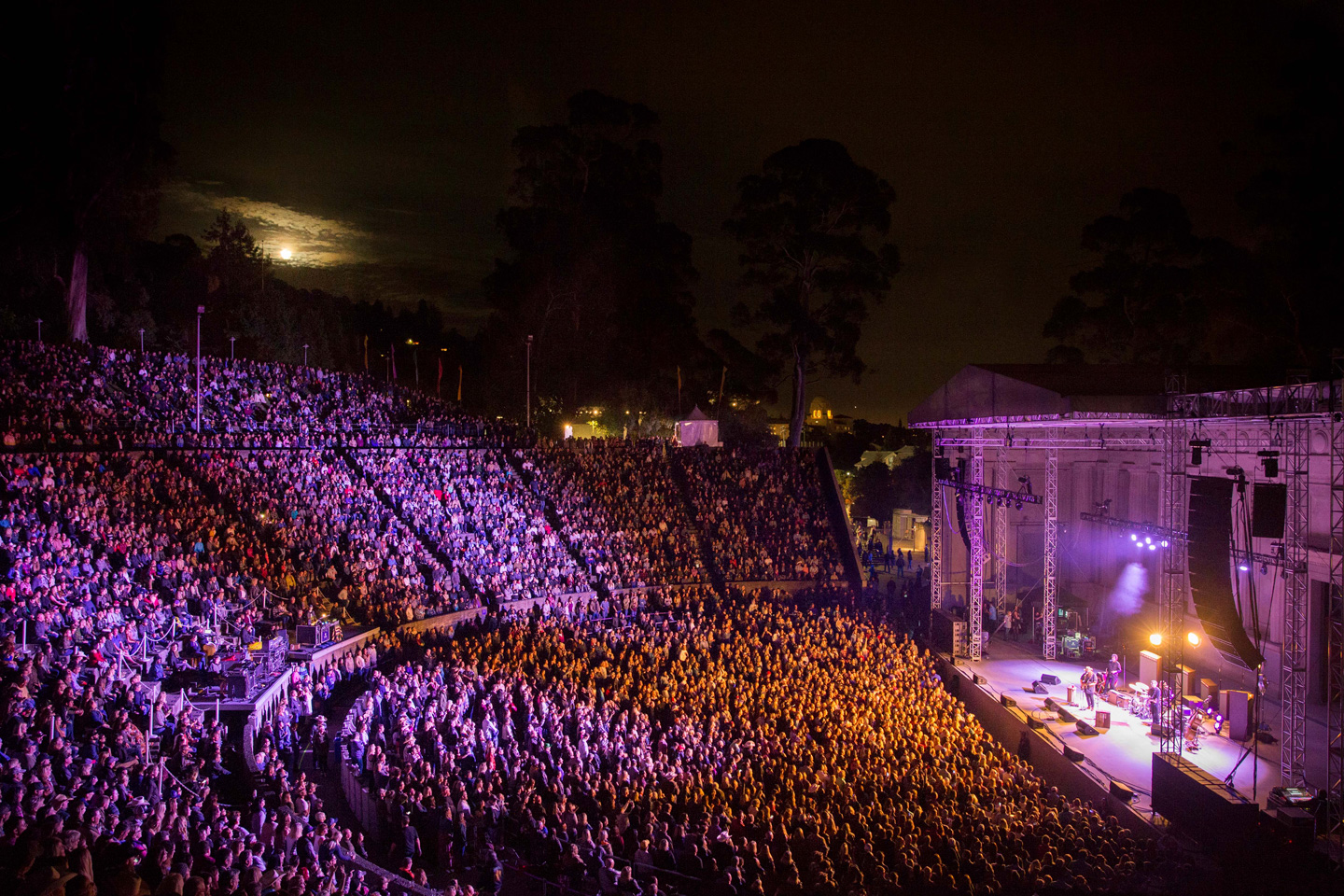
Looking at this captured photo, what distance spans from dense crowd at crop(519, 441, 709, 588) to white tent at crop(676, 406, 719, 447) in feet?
21.3

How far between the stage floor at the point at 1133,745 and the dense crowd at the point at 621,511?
327 inches

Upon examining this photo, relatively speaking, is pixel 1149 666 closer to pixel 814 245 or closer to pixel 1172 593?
pixel 1172 593

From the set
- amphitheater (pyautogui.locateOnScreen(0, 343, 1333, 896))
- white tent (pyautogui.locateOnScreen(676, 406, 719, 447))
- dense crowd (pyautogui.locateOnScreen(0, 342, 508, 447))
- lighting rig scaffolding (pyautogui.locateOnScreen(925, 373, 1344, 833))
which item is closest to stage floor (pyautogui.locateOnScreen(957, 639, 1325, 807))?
lighting rig scaffolding (pyautogui.locateOnScreen(925, 373, 1344, 833))

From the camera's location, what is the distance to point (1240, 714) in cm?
1355

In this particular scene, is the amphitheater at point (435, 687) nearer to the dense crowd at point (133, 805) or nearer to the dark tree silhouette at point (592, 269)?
the dense crowd at point (133, 805)

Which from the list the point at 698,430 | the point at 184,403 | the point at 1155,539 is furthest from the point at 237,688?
the point at 698,430

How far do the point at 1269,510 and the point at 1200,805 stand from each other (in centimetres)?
453

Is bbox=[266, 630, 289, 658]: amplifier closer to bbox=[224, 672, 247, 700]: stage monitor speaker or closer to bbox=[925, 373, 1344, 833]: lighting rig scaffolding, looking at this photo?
bbox=[224, 672, 247, 700]: stage monitor speaker

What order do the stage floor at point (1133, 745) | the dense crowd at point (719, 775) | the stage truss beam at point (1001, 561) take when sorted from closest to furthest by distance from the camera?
the dense crowd at point (719, 775), the stage floor at point (1133, 745), the stage truss beam at point (1001, 561)

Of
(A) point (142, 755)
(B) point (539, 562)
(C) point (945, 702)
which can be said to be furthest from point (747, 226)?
(A) point (142, 755)

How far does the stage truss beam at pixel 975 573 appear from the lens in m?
18.8

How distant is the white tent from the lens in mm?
33656

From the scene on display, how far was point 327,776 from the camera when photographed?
35.5 ft

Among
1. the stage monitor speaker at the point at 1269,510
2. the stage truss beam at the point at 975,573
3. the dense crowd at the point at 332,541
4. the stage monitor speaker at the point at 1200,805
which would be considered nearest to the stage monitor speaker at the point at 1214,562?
the stage monitor speaker at the point at 1269,510
